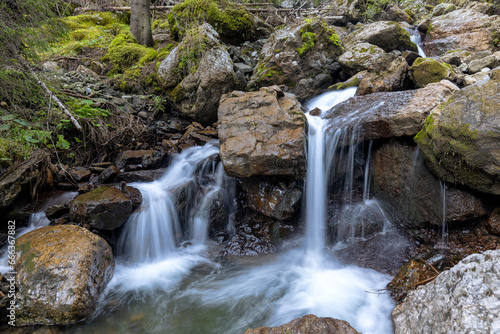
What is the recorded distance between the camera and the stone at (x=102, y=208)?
4.16 metres

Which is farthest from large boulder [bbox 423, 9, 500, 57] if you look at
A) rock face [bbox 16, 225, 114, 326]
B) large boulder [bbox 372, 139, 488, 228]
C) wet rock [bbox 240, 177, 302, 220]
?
rock face [bbox 16, 225, 114, 326]

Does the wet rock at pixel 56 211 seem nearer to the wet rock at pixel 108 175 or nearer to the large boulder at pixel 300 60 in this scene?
the wet rock at pixel 108 175

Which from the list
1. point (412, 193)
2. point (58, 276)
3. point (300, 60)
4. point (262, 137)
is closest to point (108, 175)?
point (58, 276)

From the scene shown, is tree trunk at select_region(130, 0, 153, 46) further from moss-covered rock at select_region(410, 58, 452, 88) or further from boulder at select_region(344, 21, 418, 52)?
moss-covered rock at select_region(410, 58, 452, 88)

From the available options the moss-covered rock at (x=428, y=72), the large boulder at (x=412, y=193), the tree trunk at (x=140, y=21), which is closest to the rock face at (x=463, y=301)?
the large boulder at (x=412, y=193)

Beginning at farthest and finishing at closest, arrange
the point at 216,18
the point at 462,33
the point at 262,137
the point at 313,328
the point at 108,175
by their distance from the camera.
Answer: the point at 462,33
the point at 216,18
the point at 108,175
the point at 262,137
the point at 313,328

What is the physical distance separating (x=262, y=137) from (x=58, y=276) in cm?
375

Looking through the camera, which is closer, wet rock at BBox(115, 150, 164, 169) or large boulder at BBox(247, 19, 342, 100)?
wet rock at BBox(115, 150, 164, 169)

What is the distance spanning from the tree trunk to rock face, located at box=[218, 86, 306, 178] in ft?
23.5

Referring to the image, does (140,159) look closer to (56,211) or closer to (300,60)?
(56,211)

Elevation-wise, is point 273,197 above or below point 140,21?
below

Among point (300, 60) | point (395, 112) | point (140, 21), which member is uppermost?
point (140, 21)

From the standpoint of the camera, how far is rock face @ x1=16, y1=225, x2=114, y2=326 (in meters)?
3.12

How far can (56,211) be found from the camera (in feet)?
14.0
